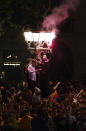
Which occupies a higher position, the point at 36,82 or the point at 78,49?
the point at 78,49

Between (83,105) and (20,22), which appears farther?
(20,22)

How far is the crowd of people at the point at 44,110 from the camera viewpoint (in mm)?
6766

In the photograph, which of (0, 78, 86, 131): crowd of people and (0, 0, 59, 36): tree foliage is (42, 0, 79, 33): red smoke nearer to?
(0, 0, 59, 36): tree foliage

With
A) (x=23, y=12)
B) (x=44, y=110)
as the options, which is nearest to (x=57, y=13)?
(x=23, y=12)

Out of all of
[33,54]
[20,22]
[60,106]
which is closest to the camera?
[60,106]

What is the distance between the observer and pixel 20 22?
471 inches

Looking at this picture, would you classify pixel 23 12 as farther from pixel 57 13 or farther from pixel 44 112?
pixel 44 112

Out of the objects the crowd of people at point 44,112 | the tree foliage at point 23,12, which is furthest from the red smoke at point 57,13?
the crowd of people at point 44,112

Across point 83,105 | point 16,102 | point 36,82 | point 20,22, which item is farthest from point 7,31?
point 83,105

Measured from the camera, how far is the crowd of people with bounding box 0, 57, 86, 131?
6.77 meters

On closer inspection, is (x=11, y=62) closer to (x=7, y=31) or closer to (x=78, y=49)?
(x=7, y=31)

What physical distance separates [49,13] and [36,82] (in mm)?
3917

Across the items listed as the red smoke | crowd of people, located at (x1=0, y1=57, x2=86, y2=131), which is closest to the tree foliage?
the red smoke

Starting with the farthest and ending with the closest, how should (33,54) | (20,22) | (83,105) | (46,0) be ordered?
(33,54) → (20,22) → (46,0) → (83,105)
